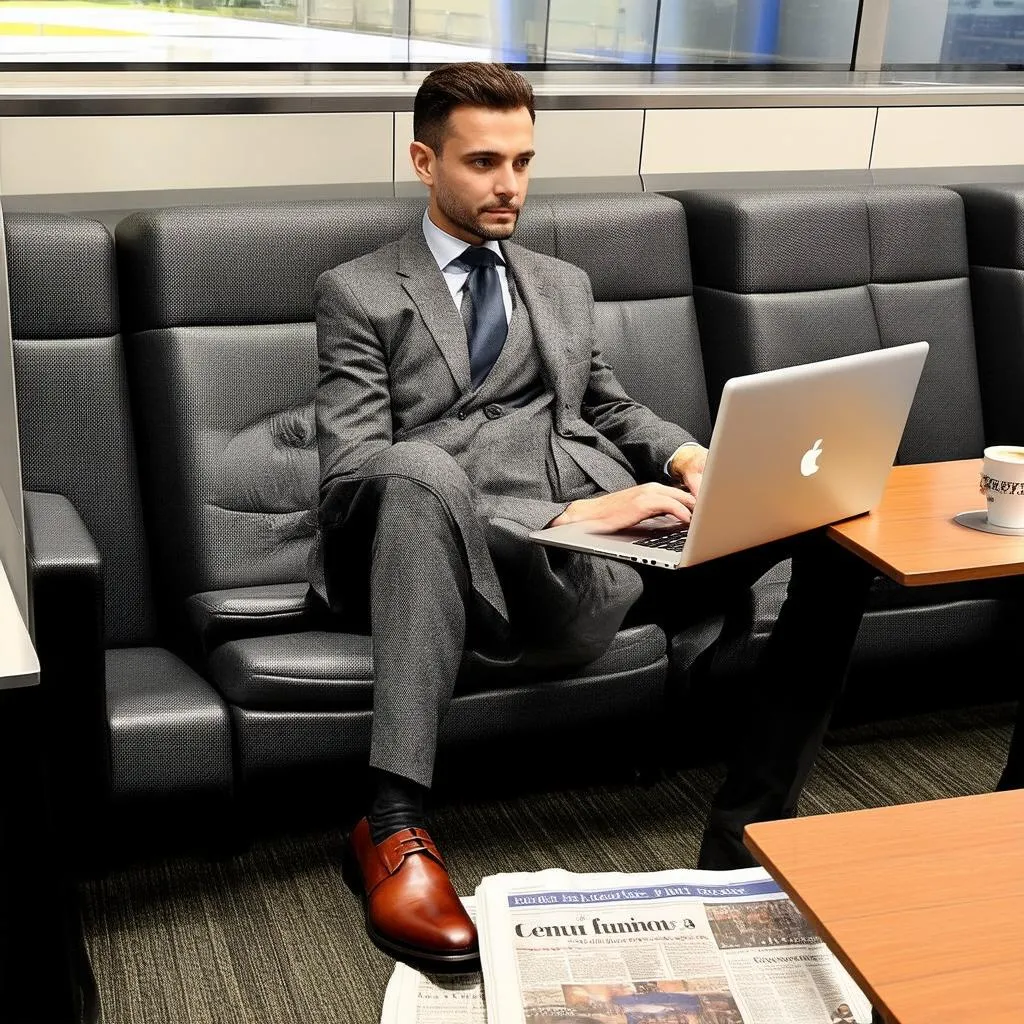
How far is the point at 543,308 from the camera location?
2248 millimetres

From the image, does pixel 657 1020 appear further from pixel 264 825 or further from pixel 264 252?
pixel 264 252

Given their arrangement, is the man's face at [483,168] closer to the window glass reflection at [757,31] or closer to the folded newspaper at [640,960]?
the folded newspaper at [640,960]

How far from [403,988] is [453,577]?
56 cm

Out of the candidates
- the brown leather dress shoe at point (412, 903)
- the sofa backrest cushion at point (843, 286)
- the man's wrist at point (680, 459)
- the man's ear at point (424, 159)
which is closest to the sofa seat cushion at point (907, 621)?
the man's wrist at point (680, 459)

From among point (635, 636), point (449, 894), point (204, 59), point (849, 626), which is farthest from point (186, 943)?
point (204, 59)

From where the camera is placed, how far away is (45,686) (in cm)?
177

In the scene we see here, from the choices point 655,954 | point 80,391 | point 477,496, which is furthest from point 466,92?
point 655,954

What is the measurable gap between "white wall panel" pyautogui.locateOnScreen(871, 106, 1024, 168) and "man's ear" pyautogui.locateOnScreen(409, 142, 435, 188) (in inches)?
77.7

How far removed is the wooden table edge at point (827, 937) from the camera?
100 cm

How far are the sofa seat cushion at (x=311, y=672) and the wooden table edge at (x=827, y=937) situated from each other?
2.84 feet

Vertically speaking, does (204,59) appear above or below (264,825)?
above

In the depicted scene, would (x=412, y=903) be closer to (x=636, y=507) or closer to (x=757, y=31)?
(x=636, y=507)

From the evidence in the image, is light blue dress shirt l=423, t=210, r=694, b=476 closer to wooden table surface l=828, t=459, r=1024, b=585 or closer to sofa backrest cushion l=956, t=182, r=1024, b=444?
wooden table surface l=828, t=459, r=1024, b=585

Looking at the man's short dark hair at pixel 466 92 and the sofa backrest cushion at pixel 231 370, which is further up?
the man's short dark hair at pixel 466 92
